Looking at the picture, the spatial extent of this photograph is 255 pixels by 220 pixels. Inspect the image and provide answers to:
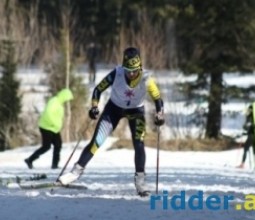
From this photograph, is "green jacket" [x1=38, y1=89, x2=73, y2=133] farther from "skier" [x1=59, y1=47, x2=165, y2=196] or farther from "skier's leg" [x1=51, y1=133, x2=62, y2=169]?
"skier" [x1=59, y1=47, x2=165, y2=196]

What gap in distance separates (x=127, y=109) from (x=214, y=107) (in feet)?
58.3

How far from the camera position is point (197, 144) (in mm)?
25297

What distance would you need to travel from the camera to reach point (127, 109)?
930cm

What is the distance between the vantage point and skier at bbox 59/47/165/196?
913cm

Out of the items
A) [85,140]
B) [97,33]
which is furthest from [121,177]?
[97,33]

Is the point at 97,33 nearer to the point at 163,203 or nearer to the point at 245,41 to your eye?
the point at 245,41

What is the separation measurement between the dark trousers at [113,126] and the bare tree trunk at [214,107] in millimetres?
17297

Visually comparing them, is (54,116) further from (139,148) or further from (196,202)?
(196,202)

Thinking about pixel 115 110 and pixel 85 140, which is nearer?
pixel 115 110

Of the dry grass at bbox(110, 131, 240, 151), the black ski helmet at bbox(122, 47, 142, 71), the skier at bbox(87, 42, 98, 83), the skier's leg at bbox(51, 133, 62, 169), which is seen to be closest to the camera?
the black ski helmet at bbox(122, 47, 142, 71)

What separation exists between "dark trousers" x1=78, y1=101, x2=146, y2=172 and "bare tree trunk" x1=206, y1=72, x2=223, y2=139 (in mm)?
17297

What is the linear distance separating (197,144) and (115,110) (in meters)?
16.2

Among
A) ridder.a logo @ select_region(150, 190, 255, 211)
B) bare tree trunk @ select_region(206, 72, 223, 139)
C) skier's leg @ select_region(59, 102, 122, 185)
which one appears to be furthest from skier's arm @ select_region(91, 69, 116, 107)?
bare tree trunk @ select_region(206, 72, 223, 139)

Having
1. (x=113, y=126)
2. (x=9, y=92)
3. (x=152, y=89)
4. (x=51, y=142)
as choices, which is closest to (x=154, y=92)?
(x=152, y=89)
